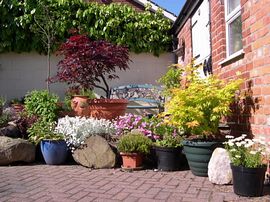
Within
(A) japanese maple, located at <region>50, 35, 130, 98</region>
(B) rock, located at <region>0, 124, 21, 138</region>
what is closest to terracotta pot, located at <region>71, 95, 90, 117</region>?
(A) japanese maple, located at <region>50, 35, 130, 98</region>

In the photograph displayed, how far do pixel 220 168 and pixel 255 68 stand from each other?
51.2 inches

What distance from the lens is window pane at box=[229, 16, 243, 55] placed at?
496 cm

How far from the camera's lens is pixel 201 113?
427 cm

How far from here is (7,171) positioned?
4.90 meters

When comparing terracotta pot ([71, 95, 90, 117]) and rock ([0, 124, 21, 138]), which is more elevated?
terracotta pot ([71, 95, 90, 117])

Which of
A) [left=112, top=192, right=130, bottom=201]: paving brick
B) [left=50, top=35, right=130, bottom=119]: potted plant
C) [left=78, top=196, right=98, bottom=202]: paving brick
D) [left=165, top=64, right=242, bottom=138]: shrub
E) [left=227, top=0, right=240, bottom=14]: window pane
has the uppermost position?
[left=227, top=0, right=240, bottom=14]: window pane

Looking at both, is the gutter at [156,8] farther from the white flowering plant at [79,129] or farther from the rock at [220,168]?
the rock at [220,168]

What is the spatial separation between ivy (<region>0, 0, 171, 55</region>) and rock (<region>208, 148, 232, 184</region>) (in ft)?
21.0

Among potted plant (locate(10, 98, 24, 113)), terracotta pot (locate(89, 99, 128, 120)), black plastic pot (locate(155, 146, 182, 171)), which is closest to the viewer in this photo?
black plastic pot (locate(155, 146, 182, 171))

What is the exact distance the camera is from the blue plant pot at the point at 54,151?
5.33 metres

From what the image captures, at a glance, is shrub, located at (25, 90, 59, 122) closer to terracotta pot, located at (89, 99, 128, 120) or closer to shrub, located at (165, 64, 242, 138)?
terracotta pot, located at (89, 99, 128, 120)

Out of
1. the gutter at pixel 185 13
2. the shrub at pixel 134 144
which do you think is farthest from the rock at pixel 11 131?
the gutter at pixel 185 13

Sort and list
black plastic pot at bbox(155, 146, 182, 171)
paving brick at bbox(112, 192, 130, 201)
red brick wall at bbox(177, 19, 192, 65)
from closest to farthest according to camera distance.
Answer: paving brick at bbox(112, 192, 130, 201) → black plastic pot at bbox(155, 146, 182, 171) → red brick wall at bbox(177, 19, 192, 65)

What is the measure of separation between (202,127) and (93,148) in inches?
68.7
